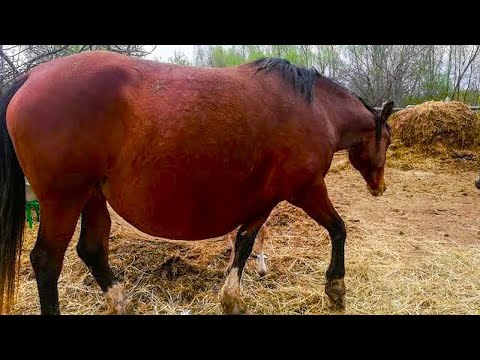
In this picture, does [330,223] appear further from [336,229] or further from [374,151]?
[374,151]

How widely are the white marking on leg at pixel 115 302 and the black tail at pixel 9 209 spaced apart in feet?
2.30

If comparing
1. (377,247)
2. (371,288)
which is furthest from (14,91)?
(377,247)

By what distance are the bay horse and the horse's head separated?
73 cm

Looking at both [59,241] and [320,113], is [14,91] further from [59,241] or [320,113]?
[320,113]

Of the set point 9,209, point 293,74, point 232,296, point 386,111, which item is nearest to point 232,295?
point 232,296

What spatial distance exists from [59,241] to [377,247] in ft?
12.2

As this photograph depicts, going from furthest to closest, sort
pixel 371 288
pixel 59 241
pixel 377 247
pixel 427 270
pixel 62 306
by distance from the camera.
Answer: pixel 377 247 < pixel 427 270 < pixel 371 288 < pixel 62 306 < pixel 59 241

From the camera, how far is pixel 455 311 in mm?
3127

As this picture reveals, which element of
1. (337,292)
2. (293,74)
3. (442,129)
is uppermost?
(293,74)

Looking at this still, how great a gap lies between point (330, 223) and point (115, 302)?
74.8 inches

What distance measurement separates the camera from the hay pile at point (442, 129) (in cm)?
1062

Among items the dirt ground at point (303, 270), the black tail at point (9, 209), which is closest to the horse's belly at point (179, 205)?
the black tail at point (9, 209)

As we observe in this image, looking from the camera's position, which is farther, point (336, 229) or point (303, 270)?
point (303, 270)

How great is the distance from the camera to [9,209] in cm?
246
